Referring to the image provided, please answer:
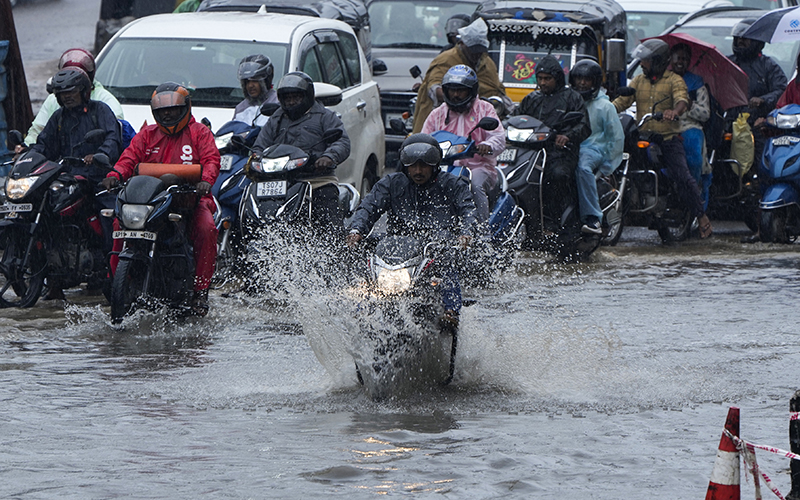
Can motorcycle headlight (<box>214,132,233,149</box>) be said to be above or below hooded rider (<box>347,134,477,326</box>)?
below

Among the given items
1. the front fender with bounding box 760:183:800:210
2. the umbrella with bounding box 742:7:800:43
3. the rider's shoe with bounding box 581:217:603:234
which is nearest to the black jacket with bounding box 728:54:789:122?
the umbrella with bounding box 742:7:800:43

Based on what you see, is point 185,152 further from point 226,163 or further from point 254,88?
point 254,88

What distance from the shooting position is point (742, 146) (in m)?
14.5

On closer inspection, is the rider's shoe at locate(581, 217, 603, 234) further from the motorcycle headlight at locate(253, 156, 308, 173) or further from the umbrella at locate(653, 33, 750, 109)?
the motorcycle headlight at locate(253, 156, 308, 173)

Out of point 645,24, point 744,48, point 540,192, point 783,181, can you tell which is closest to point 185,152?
point 540,192

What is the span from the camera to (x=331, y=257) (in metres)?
10.1

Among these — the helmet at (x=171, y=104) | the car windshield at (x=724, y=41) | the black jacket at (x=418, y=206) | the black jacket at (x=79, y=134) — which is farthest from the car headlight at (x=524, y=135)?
the car windshield at (x=724, y=41)

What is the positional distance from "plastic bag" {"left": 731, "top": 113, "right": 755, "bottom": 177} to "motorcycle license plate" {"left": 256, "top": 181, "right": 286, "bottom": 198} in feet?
20.7

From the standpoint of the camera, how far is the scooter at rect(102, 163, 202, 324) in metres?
8.72

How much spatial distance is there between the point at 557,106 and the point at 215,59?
3.11m

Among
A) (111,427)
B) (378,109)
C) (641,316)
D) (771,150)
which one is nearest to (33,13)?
(378,109)

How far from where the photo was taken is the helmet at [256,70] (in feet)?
36.1

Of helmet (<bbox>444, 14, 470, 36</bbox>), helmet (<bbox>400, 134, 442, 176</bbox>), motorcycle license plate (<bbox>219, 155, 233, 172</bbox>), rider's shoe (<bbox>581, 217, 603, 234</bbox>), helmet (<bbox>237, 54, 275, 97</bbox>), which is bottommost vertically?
rider's shoe (<bbox>581, 217, 603, 234</bbox>)

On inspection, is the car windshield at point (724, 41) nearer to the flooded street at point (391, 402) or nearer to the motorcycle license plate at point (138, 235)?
the flooded street at point (391, 402)
